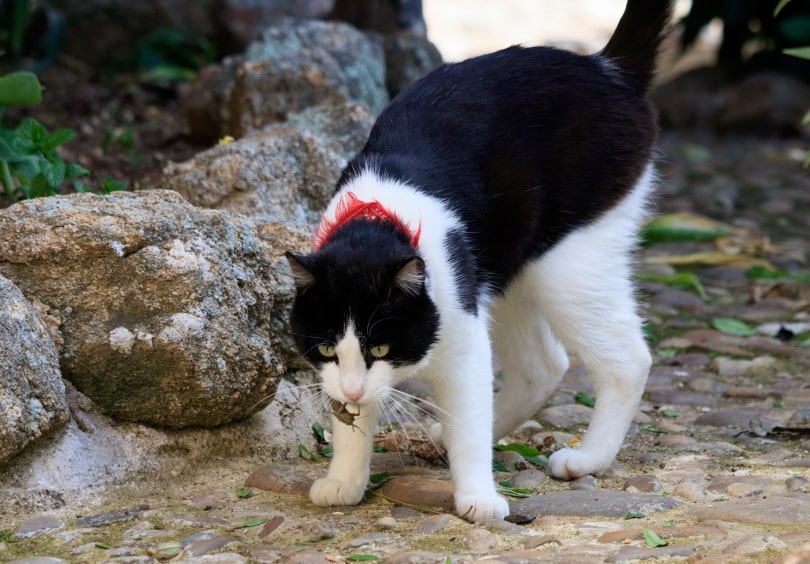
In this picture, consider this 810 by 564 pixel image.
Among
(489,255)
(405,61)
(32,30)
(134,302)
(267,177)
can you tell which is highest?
(32,30)

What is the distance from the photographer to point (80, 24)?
9.08 m

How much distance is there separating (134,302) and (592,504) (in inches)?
60.8

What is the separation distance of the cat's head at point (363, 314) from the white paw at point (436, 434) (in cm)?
86

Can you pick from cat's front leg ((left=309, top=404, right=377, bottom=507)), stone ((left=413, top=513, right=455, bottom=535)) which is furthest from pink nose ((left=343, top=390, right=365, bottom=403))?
stone ((left=413, top=513, right=455, bottom=535))

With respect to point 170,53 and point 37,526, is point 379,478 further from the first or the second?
point 170,53

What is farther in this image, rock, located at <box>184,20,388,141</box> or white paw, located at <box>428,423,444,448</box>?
rock, located at <box>184,20,388,141</box>

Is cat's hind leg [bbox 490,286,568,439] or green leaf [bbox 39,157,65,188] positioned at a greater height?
green leaf [bbox 39,157,65,188]

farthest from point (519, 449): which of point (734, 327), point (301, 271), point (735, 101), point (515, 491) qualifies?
point (735, 101)

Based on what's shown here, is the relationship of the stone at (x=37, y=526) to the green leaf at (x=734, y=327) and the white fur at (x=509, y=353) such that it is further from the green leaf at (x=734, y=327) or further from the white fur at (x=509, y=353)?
the green leaf at (x=734, y=327)

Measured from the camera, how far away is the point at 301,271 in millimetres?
3000

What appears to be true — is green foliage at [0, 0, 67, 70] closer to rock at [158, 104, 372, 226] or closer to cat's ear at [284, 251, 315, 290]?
rock at [158, 104, 372, 226]

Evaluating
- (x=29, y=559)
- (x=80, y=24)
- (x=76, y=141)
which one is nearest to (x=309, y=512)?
(x=29, y=559)

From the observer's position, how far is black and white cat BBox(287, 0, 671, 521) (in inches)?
119

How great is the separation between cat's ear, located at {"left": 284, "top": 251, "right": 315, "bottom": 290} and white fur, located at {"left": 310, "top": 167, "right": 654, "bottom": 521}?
188 millimetres
